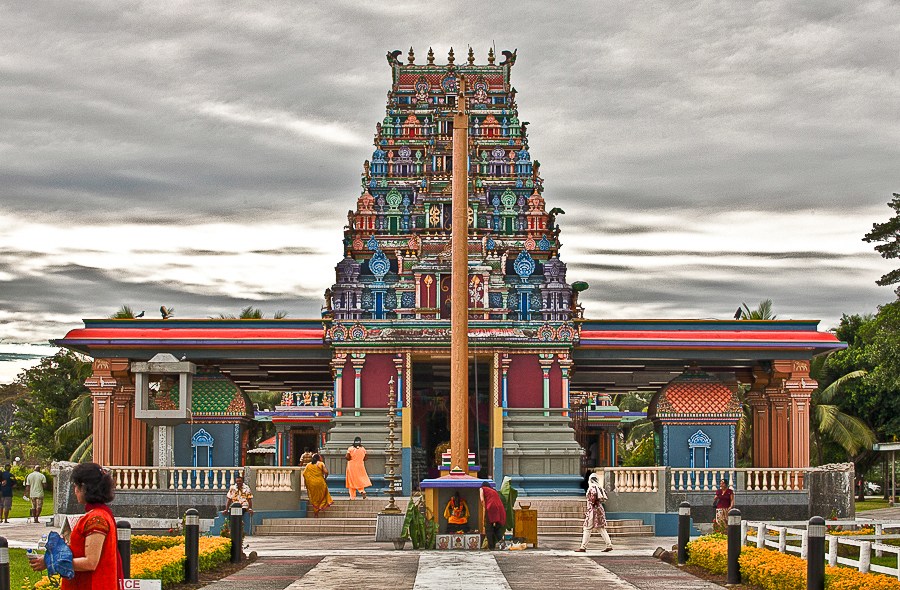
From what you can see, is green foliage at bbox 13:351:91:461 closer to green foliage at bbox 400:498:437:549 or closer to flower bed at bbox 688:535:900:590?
green foliage at bbox 400:498:437:549

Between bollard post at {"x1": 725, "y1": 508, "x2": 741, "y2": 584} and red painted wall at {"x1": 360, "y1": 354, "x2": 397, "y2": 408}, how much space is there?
17.5 m

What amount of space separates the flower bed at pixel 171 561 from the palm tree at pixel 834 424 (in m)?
30.7

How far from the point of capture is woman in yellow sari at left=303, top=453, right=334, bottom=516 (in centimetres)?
2658

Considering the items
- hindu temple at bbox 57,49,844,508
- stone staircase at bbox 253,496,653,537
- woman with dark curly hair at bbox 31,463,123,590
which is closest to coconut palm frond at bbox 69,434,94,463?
hindu temple at bbox 57,49,844,508

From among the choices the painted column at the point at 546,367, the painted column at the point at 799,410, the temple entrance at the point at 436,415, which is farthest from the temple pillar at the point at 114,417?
the painted column at the point at 799,410

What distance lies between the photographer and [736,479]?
28.4 meters

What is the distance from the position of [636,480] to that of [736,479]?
326 centimetres

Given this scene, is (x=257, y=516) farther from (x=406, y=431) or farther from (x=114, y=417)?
(x=114, y=417)

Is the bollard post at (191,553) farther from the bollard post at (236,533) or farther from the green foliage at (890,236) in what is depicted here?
the green foliage at (890,236)

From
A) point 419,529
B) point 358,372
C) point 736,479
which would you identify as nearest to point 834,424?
point 736,479

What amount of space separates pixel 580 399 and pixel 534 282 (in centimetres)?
1206

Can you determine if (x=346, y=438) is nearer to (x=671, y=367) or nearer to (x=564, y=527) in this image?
(x=564, y=527)

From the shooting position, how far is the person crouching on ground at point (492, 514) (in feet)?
65.2

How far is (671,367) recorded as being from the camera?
35.8 metres
